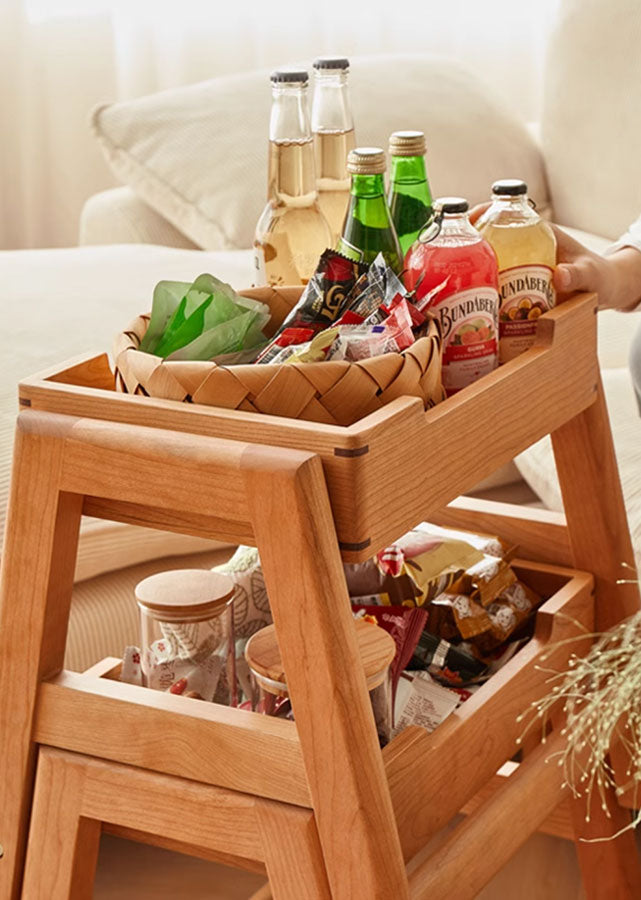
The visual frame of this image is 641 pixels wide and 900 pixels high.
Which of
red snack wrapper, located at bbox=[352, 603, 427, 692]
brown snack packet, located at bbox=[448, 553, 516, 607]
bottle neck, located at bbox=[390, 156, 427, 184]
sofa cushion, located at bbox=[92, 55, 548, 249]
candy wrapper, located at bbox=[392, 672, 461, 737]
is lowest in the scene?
candy wrapper, located at bbox=[392, 672, 461, 737]

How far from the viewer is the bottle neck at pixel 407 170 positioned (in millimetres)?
990

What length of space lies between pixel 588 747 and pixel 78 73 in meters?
2.23

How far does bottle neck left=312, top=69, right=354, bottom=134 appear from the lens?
3.18 ft

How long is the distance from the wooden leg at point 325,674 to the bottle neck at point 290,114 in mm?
283

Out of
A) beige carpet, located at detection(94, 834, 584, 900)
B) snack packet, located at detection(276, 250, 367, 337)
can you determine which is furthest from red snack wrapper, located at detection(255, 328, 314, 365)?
beige carpet, located at detection(94, 834, 584, 900)

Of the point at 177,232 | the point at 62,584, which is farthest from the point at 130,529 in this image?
the point at 177,232

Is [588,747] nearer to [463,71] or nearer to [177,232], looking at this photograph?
[177,232]

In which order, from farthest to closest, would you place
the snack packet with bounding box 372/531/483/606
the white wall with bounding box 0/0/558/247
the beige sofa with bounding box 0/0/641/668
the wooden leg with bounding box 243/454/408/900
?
the white wall with bounding box 0/0/558/247
the beige sofa with bounding box 0/0/641/668
the snack packet with bounding box 372/531/483/606
the wooden leg with bounding box 243/454/408/900

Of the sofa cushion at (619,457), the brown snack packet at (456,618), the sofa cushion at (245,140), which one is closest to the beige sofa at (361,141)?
the sofa cushion at (245,140)

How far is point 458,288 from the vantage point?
2.97ft

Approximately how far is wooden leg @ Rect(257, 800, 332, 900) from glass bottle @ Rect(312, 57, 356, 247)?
43 centimetres

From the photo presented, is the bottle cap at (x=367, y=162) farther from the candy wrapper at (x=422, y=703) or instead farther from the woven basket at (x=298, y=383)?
the candy wrapper at (x=422, y=703)

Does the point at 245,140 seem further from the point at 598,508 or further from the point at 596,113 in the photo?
the point at 598,508

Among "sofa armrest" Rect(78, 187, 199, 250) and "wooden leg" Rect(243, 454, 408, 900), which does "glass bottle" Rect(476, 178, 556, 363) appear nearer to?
"wooden leg" Rect(243, 454, 408, 900)
